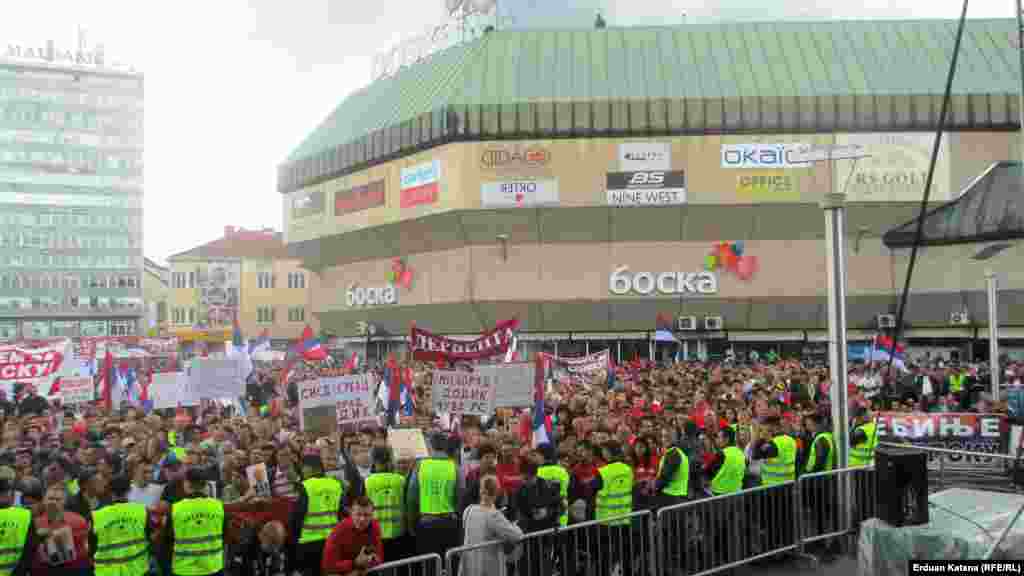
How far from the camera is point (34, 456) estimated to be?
1289 centimetres

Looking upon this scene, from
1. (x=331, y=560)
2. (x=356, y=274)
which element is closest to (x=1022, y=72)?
(x=331, y=560)

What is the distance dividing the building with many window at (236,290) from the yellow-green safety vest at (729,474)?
83865mm

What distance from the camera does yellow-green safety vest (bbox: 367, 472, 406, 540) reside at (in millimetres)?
9836

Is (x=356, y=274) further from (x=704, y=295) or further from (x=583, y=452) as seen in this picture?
(x=583, y=452)

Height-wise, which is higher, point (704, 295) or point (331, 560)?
point (704, 295)

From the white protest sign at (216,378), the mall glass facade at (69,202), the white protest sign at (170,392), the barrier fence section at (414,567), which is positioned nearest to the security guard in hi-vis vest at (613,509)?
the barrier fence section at (414,567)

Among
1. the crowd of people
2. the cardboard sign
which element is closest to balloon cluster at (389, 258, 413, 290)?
the crowd of people

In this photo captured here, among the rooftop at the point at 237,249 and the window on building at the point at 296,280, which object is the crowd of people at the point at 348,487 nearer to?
the window on building at the point at 296,280

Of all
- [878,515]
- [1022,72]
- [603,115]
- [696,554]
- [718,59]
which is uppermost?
[718,59]

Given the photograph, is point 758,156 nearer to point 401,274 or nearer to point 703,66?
point 703,66

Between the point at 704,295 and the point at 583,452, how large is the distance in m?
35.8

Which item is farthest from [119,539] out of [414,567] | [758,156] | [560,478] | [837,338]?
[758,156]

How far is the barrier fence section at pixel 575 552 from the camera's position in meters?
8.50

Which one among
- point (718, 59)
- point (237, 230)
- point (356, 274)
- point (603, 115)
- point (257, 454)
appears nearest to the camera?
point (257, 454)
